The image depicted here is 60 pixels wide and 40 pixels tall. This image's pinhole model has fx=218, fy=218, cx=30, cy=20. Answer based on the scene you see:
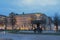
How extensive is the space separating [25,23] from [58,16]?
23249 mm

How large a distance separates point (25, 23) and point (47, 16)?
484 inches

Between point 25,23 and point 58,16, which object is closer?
point 58,16

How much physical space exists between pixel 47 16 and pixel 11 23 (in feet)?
64.1

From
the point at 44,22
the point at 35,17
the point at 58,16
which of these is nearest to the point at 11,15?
the point at 35,17

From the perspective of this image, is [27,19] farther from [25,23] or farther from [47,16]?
[47,16]

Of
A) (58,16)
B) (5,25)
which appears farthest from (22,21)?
(58,16)

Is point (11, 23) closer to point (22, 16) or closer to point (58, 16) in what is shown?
point (22, 16)

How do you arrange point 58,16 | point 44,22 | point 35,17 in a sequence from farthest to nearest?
point 35,17
point 44,22
point 58,16

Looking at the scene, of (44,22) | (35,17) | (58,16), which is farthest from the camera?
(35,17)

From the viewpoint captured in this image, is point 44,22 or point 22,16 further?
point 22,16

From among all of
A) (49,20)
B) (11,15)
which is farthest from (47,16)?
(11,15)

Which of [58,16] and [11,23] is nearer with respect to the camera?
[58,16]

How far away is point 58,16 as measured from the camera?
9319cm

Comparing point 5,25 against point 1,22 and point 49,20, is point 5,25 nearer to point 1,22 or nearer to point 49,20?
point 1,22
